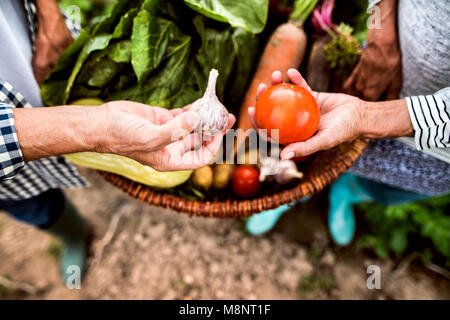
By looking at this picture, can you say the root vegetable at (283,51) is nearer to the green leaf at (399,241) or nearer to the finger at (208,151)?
the finger at (208,151)

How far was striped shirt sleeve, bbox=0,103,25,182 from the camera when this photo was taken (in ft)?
2.16

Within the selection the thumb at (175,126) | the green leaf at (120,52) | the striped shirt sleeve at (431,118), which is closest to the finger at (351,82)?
the striped shirt sleeve at (431,118)

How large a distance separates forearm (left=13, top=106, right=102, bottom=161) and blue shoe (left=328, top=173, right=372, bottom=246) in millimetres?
1213

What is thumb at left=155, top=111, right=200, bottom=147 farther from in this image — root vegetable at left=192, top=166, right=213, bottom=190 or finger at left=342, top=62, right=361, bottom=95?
finger at left=342, top=62, right=361, bottom=95

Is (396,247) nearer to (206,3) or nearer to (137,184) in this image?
(137,184)

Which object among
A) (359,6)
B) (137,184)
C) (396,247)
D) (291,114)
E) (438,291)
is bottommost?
(438,291)

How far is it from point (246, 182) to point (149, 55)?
526 millimetres

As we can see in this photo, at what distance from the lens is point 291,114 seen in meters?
0.78

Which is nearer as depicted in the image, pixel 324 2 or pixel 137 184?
pixel 137 184

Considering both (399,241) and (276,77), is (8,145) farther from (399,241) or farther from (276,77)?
(399,241)

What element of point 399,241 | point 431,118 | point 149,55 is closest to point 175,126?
point 149,55

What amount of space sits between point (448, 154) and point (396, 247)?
74 cm

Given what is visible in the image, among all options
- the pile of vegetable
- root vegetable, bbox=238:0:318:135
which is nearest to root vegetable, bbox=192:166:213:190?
the pile of vegetable
